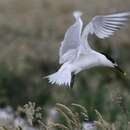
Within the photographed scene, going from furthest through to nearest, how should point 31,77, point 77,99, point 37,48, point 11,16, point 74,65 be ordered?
point 11,16 → point 37,48 → point 31,77 → point 77,99 → point 74,65

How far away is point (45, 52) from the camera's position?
9812mm

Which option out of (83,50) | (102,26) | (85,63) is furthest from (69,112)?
(102,26)

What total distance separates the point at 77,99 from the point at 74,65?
319cm

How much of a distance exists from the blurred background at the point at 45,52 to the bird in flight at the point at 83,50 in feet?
7.70

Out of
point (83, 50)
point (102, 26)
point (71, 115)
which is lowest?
point (71, 115)

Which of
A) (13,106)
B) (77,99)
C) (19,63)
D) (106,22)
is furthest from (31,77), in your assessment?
(106,22)

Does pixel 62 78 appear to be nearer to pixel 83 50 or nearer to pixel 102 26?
pixel 83 50

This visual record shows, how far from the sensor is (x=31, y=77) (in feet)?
29.5

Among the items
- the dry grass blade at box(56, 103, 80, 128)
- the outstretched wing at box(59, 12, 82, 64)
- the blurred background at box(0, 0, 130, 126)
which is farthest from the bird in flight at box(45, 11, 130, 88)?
the blurred background at box(0, 0, 130, 126)

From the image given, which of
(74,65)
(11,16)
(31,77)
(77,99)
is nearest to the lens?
(74,65)

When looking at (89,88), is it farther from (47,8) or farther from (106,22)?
(106,22)

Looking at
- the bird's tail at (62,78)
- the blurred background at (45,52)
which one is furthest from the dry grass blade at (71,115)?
the blurred background at (45,52)

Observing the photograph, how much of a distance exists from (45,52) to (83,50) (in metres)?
5.59

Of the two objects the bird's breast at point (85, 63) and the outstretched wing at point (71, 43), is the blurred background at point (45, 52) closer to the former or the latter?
the outstretched wing at point (71, 43)
